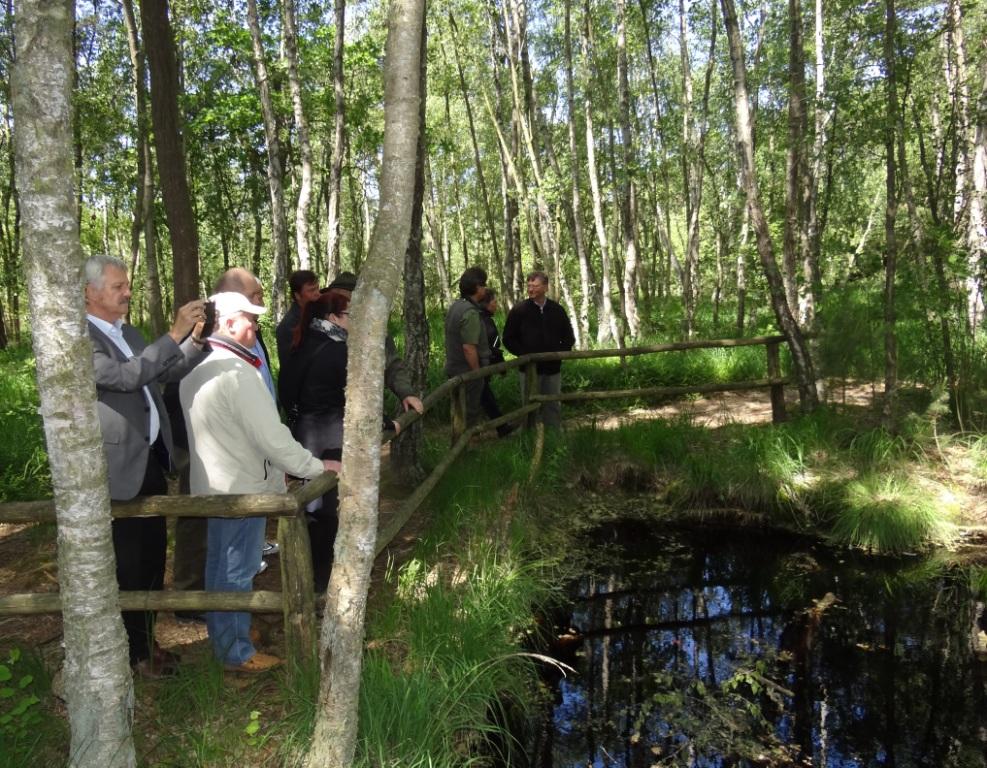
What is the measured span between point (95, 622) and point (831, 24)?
20.5m

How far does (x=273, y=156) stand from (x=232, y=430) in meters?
10.8

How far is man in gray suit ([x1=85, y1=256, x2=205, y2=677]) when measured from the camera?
9.39 feet

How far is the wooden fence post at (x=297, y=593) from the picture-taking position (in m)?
2.90

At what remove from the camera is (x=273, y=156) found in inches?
501

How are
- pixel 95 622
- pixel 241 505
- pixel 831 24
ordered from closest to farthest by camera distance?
1. pixel 95 622
2. pixel 241 505
3. pixel 831 24

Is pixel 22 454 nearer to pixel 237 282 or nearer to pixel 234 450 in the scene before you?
pixel 237 282

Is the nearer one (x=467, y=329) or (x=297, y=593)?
(x=297, y=593)

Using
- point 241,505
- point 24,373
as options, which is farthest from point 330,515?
point 24,373

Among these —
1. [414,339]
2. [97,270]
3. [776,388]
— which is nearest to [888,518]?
[776,388]

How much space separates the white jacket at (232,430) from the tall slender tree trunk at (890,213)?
18.9 ft

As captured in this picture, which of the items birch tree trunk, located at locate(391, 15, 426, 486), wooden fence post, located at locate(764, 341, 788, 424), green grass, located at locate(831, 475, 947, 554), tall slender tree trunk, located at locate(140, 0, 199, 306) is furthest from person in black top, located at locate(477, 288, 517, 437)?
green grass, located at locate(831, 475, 947, 554)

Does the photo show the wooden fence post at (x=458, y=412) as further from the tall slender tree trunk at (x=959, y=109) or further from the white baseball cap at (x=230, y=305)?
the tall slender tree trunk at (x=959, y=109)

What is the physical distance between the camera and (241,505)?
2824mm

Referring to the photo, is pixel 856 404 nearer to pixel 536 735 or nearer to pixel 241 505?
pixel 536 735
